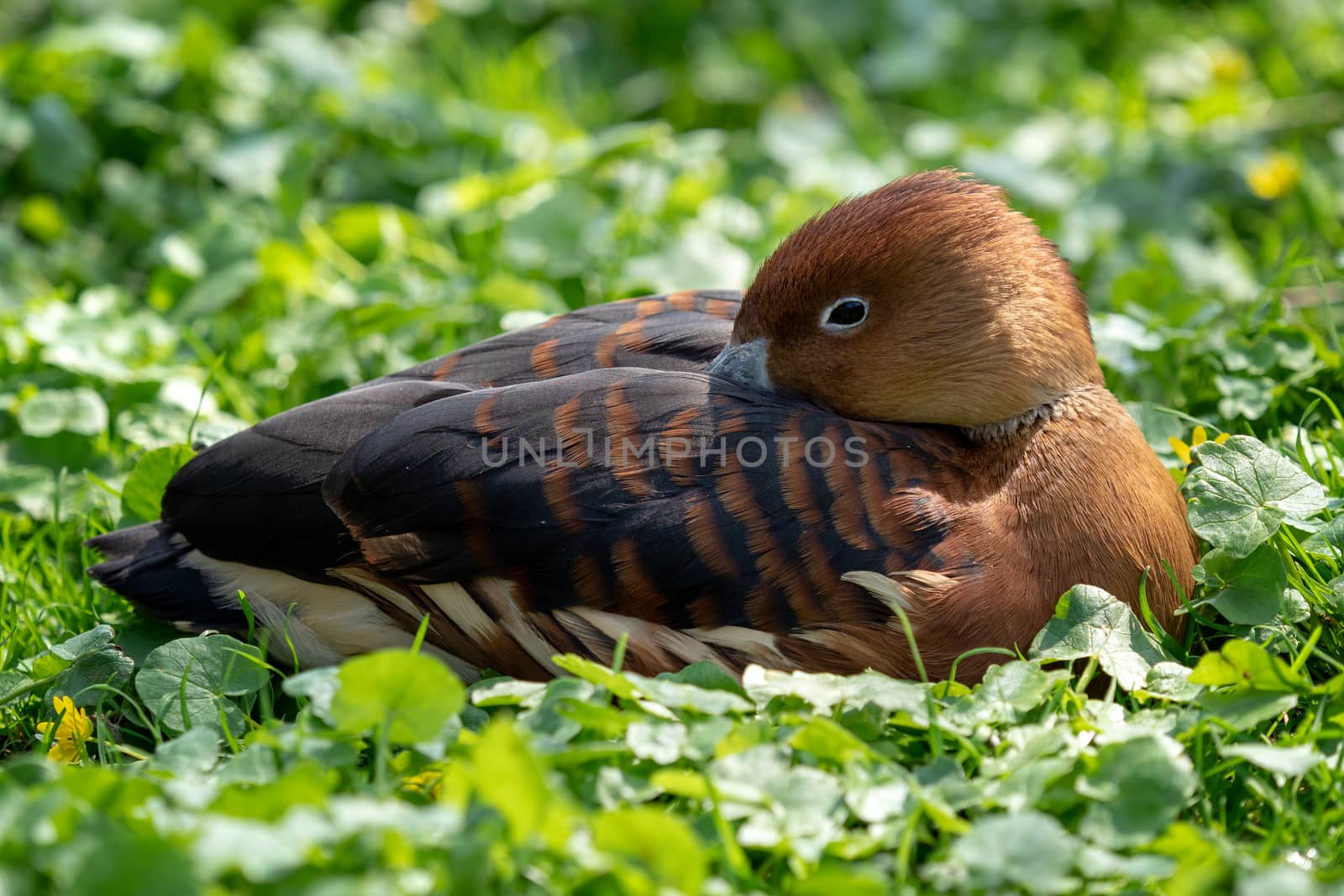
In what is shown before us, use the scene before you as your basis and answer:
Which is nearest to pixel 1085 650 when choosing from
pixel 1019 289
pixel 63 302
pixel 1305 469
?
pixel 1019 289

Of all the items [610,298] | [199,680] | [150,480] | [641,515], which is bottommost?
[199,680]

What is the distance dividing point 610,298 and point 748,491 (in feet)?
6.40

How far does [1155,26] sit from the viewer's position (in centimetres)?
698

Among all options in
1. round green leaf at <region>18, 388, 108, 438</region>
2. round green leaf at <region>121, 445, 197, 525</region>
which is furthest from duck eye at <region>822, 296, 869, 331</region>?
round green leaf at <region>18, 388, 108, 438</region>

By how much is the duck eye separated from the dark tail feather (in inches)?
66.6

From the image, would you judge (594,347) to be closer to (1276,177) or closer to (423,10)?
(1276,177)

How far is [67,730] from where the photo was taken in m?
3.05

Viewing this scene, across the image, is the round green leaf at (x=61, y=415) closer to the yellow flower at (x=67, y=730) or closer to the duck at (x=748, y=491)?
the duck at (x=748, y=491)

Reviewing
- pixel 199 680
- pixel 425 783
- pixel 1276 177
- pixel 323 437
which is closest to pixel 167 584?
pixel 199 680

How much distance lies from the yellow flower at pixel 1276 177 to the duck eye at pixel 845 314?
10.2 ft

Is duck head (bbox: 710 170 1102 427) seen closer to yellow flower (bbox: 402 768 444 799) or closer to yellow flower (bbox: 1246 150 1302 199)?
yellow flower (bbox: 402 768 444 799)

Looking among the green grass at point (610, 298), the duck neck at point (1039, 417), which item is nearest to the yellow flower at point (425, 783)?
the green grass at point (610, 298)

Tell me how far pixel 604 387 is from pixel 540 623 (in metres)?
0.59

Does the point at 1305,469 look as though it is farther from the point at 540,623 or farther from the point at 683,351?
the point at 540,623
